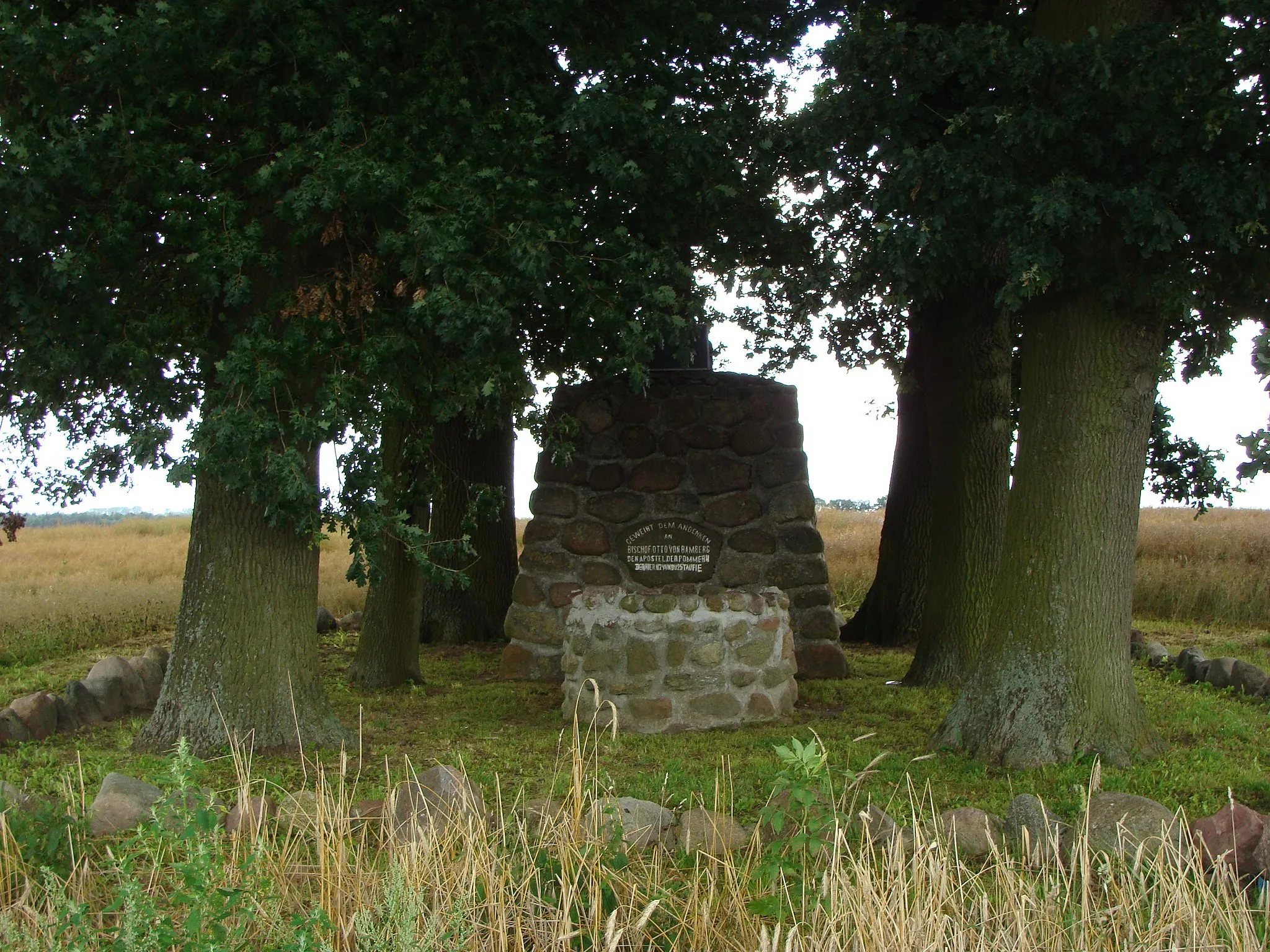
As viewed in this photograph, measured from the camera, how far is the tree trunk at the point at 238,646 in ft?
25.0

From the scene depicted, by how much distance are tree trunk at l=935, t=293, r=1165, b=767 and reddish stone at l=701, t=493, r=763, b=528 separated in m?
3.66

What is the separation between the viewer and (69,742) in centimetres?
795

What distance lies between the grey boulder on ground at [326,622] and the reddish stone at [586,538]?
409cm

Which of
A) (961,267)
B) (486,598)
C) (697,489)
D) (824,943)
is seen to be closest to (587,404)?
(697,489)

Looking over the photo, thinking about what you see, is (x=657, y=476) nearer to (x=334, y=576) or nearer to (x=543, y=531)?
(x=543, y=531)

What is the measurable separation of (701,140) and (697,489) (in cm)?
375

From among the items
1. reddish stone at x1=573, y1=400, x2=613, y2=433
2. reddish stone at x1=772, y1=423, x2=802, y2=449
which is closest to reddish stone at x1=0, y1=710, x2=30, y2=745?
reddish stone at x1=573, y1=400, x2=613, y2=433

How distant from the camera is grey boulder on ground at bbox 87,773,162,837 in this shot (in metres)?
5.41

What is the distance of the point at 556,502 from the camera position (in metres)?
11.1

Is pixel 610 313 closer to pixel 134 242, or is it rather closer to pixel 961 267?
pixel 961 267

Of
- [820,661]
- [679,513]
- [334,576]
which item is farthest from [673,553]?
[334,576]

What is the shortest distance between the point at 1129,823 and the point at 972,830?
2.20 feet

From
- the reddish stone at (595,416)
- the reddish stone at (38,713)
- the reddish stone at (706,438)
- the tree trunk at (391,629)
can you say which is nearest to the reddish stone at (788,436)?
the reddish stone at (706,438)

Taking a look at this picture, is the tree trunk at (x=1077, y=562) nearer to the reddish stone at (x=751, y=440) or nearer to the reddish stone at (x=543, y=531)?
the reddish stone at (x=751, y=440)
